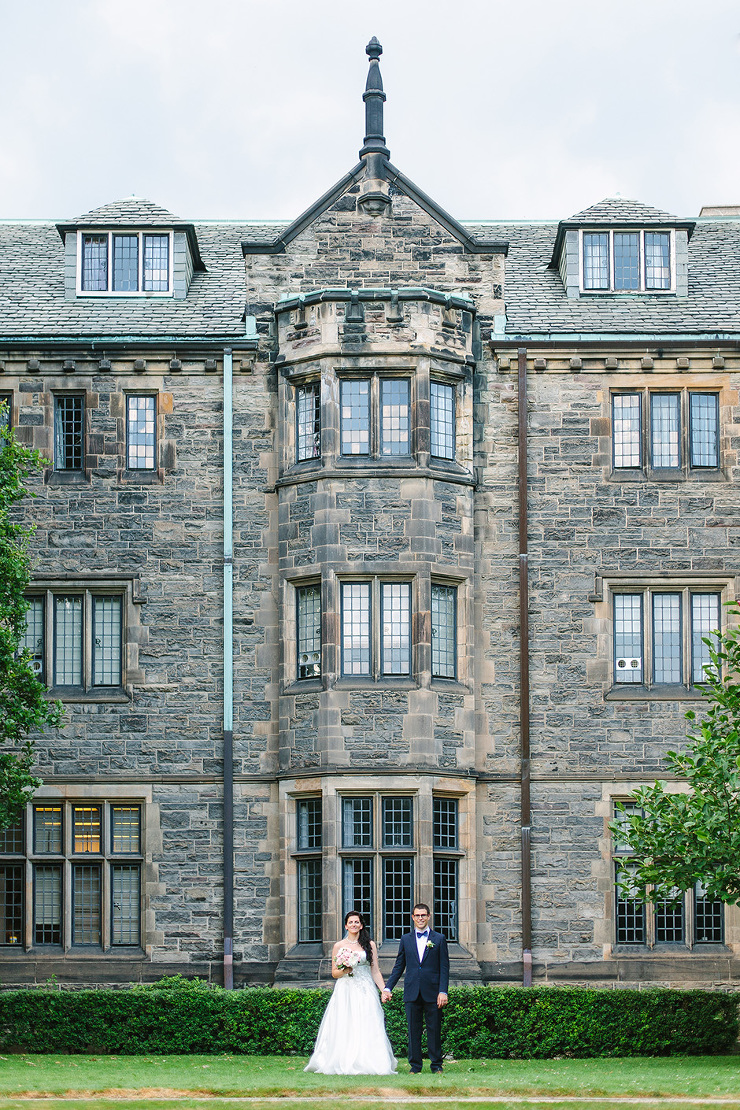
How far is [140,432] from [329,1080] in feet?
40.2

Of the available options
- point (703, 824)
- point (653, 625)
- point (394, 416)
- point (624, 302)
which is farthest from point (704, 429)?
point (703, 824)

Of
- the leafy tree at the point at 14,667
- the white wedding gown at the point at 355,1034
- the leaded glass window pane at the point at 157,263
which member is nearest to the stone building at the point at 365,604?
the leaded glass window pane at the point at 157,263

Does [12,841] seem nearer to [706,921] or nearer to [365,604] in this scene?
[365,604]

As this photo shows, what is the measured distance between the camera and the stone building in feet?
86.0

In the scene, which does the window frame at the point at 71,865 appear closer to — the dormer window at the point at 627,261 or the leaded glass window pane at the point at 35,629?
the leaded glass window pane at the point at 35,629

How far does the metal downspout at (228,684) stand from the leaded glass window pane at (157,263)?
3051mm

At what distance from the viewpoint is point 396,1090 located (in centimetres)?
1873

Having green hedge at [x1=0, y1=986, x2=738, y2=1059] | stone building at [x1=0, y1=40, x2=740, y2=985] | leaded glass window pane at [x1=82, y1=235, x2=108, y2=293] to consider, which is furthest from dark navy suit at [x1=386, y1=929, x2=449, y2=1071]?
leaded glass window pane at [x1=82, y1=235, x2=108, y2=293]

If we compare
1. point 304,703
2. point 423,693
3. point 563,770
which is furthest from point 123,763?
point 563,770

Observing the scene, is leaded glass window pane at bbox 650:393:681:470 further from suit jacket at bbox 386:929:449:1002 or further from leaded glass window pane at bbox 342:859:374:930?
suit jacket at bbox 386:929:449:1002

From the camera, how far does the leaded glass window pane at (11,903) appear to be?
26.6m

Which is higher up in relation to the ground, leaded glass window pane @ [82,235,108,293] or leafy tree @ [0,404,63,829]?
leaded glass window pane @ [82,235,108,293]

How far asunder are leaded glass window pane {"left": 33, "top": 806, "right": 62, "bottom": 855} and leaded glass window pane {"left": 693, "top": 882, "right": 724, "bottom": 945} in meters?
10.2

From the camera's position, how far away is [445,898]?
2600 centimetres
